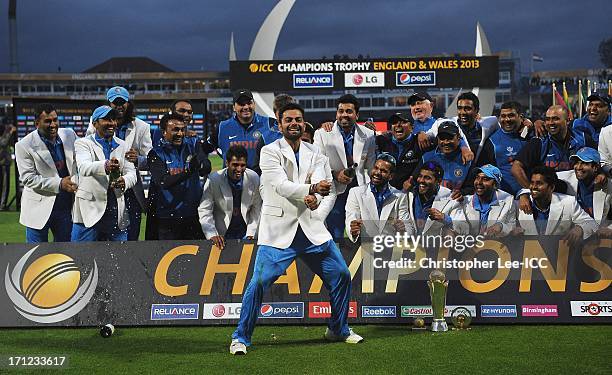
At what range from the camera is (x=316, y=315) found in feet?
27.8

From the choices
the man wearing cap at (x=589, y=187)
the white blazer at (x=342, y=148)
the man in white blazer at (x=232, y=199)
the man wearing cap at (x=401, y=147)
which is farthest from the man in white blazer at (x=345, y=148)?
the man wearing cap at (x=589, y=187)

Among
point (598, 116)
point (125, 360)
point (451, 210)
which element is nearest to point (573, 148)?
point (598, 116)

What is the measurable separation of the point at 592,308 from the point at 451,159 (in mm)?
2140

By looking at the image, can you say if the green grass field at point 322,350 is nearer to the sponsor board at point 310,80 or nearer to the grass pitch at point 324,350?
the grass pitch at point 324,350

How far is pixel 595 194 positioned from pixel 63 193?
572cm

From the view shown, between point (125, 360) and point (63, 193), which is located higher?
point (63, 193)

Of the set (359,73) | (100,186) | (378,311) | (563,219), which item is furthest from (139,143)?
(359,73)

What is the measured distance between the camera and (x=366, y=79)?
26391mm

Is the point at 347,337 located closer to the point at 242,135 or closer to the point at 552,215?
the point at 552,215

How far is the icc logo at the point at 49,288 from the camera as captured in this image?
8508mm

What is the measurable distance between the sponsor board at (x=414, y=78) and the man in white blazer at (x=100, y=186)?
1838 centimetres

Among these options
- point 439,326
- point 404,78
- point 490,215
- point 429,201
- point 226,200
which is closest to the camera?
point 439,326

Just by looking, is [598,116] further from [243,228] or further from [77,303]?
[77,303]

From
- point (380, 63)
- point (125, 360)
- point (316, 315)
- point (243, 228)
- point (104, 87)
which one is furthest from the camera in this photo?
point (104, 87)
